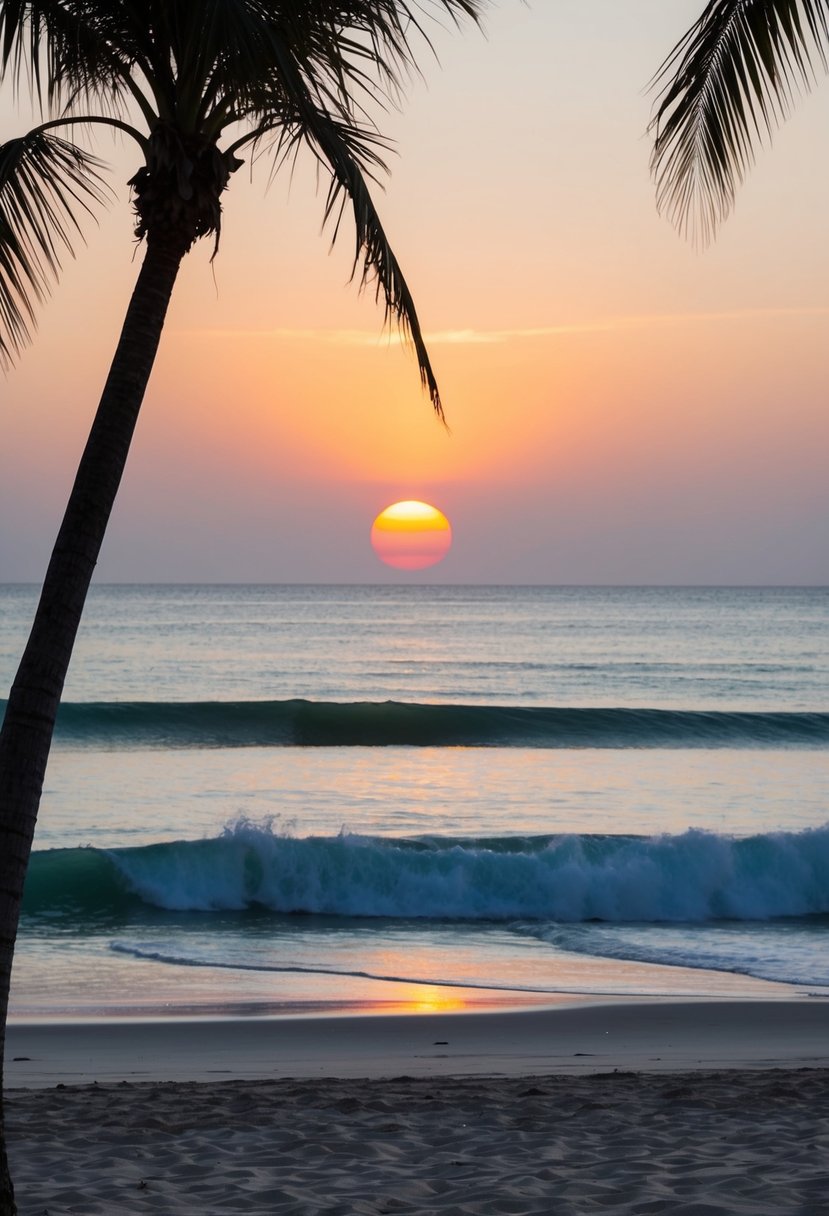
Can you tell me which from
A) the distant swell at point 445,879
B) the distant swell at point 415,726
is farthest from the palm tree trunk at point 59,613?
the distant swell at point 415,726

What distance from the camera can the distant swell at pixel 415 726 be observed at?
102 ft

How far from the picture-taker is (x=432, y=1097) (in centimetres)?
699

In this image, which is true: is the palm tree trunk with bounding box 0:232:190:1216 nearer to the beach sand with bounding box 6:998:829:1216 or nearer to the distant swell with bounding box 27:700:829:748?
the beach sand with bounding box 6:998:829:1216

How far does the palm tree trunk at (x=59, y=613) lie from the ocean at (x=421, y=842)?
597cm

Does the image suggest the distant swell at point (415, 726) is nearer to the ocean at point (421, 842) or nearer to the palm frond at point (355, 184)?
the ocean at point (421, 842)

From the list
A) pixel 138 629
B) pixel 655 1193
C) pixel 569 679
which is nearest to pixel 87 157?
pixel 655 1193

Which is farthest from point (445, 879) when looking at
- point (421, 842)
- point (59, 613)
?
point (59, 613)

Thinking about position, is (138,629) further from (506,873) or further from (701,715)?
(506,873)

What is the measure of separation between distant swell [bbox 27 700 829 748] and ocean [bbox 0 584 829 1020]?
4.4 inches

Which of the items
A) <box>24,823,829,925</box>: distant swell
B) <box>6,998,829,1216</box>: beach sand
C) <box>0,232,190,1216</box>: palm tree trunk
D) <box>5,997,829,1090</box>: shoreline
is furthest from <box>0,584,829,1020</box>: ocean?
<box>0,232,190,1216</box>: palm tree trunk

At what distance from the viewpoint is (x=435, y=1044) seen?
853cm

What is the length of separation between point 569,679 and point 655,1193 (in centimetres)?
4015

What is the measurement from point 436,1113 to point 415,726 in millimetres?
26438

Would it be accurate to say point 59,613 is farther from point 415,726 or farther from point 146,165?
point 415,726
